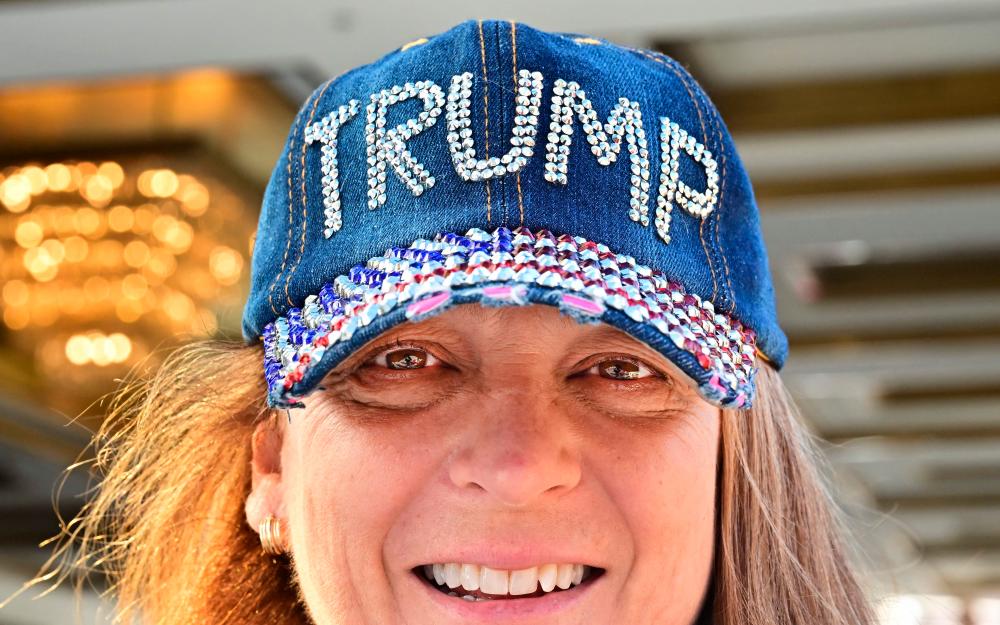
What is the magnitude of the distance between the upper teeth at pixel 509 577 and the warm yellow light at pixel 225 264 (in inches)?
165

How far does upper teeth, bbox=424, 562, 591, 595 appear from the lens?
109 centimetres

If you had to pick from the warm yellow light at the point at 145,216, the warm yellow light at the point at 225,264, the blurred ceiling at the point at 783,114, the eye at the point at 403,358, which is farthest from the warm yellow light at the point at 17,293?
the eye at the point at 403,358

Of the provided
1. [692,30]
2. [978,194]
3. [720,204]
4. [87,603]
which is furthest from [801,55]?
[87,603]

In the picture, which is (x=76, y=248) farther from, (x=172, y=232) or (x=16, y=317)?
(x=16, y=317)

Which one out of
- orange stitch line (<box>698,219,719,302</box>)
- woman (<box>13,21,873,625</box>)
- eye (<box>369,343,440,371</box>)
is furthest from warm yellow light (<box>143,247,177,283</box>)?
orange stitch line (<box>698,219,719,302</box>)

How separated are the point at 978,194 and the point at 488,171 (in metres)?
4.57

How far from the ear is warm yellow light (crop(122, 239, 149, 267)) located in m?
3.79

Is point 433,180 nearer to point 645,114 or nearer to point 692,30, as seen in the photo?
point 645,114

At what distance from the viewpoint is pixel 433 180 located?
103 cm

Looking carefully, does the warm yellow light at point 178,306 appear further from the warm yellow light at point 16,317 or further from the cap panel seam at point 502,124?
the cap panel seam at point 502,124

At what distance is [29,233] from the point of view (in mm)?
4969

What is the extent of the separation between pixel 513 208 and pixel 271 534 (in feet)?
1.61

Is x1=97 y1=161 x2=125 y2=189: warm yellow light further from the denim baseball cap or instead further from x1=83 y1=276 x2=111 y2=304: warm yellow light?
the denim baseball cap

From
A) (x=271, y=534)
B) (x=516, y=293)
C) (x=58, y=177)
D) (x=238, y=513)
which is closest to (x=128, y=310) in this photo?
(x=58, y=177)
